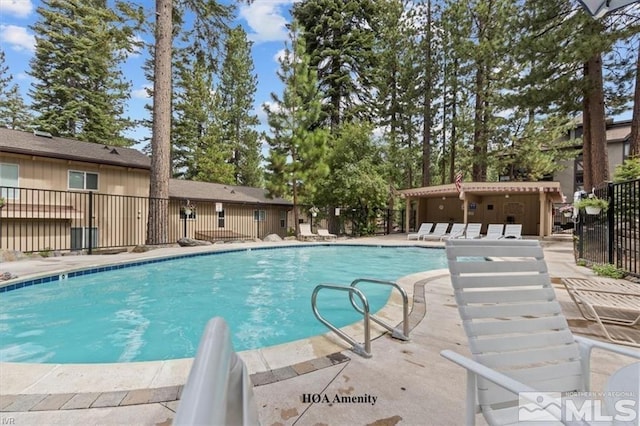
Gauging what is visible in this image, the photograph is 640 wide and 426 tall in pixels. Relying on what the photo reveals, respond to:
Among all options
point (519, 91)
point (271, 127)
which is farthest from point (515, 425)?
point (271, 127)

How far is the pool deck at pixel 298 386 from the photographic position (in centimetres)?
194

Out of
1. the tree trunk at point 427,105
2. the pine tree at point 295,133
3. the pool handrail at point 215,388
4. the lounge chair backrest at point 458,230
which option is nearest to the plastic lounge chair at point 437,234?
the lounge chair backrest at point 458,230

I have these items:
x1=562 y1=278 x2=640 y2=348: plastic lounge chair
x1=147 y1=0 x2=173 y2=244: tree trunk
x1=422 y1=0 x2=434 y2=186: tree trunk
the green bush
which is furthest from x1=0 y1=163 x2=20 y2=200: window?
x1=422 y1=0 x2=434 y2=186: tree trunk

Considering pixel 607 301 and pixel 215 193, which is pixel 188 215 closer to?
pixel 215 193

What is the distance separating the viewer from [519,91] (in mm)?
12227

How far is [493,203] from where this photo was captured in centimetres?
1811

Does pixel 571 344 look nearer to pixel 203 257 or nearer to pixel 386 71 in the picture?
pixel 203 257

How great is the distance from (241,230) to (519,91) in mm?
14477

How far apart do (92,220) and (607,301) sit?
14310 millimetres

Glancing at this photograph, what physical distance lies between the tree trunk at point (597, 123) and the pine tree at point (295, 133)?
10414 millimetres

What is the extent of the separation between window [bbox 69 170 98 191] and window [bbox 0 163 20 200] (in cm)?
145

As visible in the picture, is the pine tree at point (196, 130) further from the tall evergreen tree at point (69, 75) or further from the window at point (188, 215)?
the window at point (188, 215)

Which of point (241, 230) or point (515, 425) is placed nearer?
point (515, 425)

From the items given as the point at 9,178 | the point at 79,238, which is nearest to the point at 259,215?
the point at 79,238
